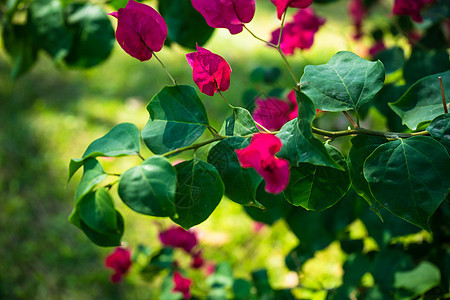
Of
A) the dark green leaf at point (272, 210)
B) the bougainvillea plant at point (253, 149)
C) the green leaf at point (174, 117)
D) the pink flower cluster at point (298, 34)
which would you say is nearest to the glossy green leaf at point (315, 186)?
the bougainvillea plant at point (253, 149)

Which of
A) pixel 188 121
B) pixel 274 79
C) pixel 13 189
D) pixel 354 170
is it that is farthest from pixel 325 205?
pixel 13 189

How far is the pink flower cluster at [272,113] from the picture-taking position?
0.57 m

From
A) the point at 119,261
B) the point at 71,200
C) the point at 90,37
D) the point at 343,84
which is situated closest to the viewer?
the point at 343,84

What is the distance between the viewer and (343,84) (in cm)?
45

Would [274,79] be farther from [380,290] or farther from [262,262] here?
[262,262]

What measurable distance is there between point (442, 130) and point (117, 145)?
0.32 m

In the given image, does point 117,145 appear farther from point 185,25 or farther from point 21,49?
point 21,49

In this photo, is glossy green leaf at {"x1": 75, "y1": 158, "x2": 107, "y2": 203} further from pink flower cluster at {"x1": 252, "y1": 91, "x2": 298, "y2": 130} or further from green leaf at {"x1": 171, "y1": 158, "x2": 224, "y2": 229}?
pink flower cluster at {"x1": 252, "y1": 91, "x2": 298, "y2": 130}

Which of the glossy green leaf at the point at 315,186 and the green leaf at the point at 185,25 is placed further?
the green leaf at the point at 185,25

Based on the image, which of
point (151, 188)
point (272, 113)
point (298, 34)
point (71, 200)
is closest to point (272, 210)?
Result: point (272, 113)

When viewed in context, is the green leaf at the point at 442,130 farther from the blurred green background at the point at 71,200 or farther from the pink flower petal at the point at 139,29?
the blurred green background at the point at 71,200

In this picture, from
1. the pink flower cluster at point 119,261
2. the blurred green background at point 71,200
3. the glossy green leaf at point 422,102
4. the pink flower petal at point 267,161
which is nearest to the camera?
the pink flower petal at point 267,161

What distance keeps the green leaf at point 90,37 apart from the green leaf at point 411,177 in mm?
568

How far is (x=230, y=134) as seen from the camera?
0.42m
